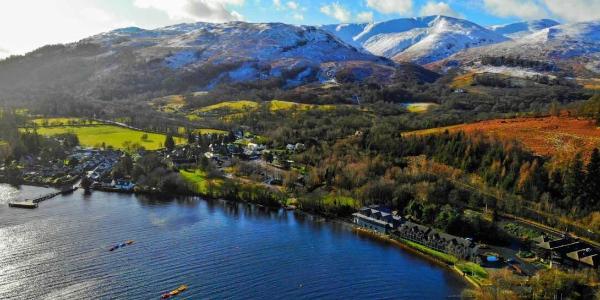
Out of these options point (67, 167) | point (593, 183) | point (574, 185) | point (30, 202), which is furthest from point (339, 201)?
point (67, 167)

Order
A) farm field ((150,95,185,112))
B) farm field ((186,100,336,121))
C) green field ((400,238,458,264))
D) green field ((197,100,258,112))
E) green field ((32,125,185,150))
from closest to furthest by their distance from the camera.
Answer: green field ((400,238,458,264)) < green field ((32,125,185,150)) < farm field ((186,100,336,121)) < green field ((197,100,258,112)) < farm field ((150,95,185,112))

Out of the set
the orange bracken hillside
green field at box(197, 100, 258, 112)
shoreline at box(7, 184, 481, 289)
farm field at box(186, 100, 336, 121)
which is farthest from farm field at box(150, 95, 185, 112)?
the orange bracken hillside

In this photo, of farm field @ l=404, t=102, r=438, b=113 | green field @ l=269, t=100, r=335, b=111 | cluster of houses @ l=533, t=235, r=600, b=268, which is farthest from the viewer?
farm field @ l=404, t=102, r=438, b=113

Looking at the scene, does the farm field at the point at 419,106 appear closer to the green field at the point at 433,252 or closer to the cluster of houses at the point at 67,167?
the cluster of houses at the point at 67,167

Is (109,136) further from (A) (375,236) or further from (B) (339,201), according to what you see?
(A) (375,236)

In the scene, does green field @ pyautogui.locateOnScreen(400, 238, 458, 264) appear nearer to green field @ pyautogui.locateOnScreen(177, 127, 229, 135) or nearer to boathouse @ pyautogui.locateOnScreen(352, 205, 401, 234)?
boathouse @ pyautogui.locateOnScreen(352, 205, 401, 234)

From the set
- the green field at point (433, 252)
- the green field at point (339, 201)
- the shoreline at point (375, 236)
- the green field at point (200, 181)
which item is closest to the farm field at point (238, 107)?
the green field at point (200, 181)

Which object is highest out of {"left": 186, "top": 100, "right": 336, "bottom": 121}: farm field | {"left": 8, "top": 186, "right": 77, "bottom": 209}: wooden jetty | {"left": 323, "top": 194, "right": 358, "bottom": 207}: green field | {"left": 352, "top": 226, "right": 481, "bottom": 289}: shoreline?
{"left": 186, "top": 100, "right": 336, "bottom": 121}: farm field
